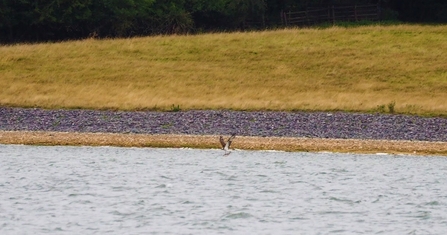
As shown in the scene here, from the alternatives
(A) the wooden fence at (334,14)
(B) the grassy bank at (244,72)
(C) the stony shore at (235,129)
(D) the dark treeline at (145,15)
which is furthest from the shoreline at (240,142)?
(A) the wooden fence at (334,14)

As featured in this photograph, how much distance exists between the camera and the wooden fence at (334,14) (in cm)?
7019

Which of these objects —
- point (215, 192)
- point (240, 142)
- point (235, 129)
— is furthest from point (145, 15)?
point (215, 192)

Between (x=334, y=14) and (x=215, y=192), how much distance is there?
54.1 m

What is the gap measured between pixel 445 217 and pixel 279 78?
2481 centimetres

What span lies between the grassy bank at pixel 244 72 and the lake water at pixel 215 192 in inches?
413

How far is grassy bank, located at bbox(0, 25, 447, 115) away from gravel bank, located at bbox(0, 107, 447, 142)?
1694 mm

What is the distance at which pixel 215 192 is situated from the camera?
18.2 metres

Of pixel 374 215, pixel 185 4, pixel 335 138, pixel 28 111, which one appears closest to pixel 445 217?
pixel 374 215

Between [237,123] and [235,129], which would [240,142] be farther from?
[237,123]

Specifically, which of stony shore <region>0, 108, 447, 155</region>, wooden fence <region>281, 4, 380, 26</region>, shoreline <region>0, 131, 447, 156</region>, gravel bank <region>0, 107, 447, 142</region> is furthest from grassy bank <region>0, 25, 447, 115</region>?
wooden fence <region>281, 4, 380, 26</region>

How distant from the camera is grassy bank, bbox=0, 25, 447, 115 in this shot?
1384 inches

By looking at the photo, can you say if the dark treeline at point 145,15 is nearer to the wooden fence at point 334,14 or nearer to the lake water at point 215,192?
the wooden fence at point 334,14

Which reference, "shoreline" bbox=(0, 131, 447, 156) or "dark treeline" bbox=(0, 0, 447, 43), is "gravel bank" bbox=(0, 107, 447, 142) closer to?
"shoreline" bbox=(0, 131, 447, 156)

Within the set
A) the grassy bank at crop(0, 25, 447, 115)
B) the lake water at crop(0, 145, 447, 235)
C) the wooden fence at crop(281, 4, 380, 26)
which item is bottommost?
the lake water at crop(0, 145, 447, 235)
